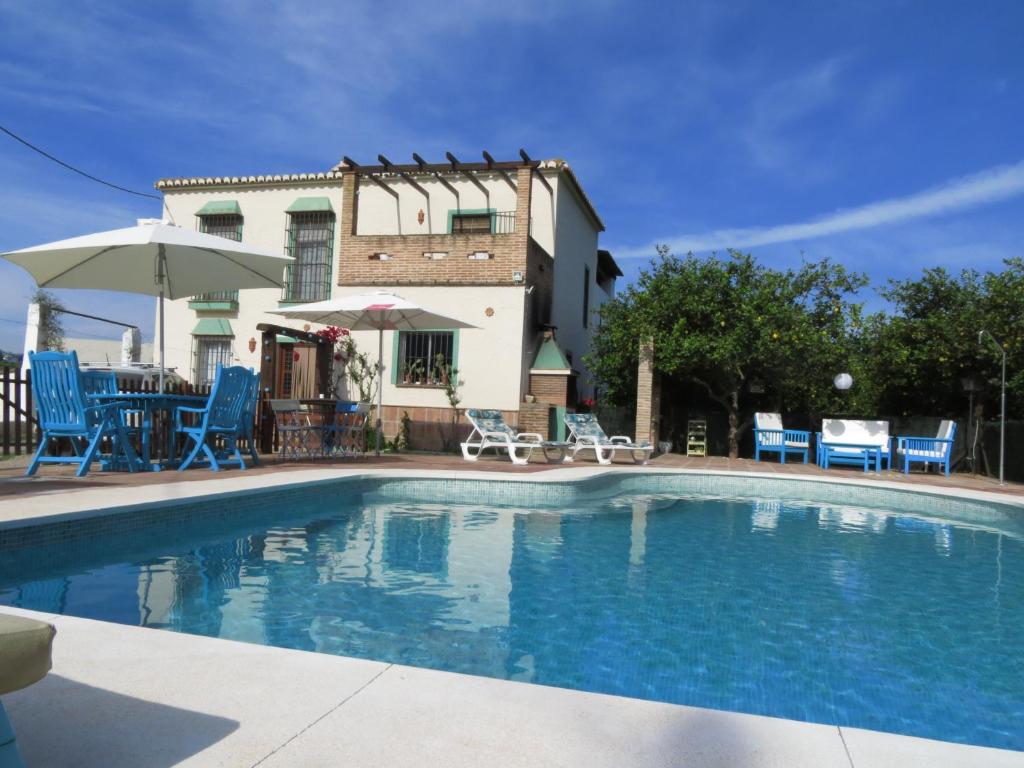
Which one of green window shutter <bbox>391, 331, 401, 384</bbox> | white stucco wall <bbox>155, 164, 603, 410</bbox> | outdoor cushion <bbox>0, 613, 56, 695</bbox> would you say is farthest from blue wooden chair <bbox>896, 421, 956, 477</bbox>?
outdoor cushion <bbox>0, 613, 56, 695</bbox>

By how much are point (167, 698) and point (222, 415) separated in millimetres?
6632

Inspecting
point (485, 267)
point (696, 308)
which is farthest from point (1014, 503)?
point (485, 267)

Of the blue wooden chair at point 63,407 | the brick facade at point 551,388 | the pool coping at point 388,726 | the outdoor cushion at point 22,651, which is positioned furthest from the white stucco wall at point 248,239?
the outdoor cushion at point 22,651

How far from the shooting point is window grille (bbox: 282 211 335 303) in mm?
16516

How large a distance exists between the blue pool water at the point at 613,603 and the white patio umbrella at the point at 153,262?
11.0 ft

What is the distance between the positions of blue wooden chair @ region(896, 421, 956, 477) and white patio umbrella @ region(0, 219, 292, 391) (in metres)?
11.2

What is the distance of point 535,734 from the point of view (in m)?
1.95

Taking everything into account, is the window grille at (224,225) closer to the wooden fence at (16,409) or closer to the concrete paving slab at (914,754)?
the wooden fence at (16,409)

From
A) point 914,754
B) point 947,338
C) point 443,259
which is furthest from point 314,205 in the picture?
point 914,754

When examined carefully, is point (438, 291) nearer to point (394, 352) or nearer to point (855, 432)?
point (394, 352)

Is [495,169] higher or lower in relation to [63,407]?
higher

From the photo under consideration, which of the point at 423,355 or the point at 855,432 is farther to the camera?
the point at 423,355

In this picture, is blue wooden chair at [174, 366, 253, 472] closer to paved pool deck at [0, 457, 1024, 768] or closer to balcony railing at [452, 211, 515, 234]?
paved pool deck at [0, 457, 1024, 768]

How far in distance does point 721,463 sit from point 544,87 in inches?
352
